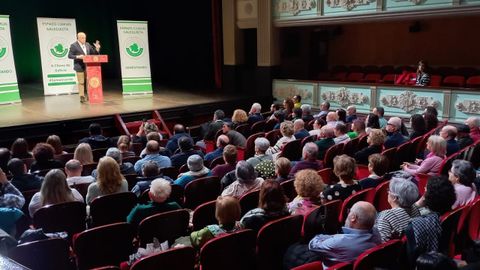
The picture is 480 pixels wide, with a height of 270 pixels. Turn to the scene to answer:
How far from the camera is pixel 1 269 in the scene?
1239 mm

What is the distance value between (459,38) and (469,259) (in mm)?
9701

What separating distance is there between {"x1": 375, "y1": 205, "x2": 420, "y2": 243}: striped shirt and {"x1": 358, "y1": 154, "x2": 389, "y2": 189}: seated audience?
0.83 m

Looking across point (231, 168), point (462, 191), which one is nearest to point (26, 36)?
point (231, 168)

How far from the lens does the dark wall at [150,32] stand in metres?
12.1

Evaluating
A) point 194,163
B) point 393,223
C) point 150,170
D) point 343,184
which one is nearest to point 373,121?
point 343,184

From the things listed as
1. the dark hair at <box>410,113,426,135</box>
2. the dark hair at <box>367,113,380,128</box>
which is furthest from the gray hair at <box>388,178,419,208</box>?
the dark hair at <box>367,113,380,128</box>

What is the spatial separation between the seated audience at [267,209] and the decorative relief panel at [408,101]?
643cm

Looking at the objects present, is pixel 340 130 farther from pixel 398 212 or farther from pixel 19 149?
pixel 19 149

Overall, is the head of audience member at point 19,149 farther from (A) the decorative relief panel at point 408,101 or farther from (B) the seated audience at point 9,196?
→ (A) the decorative relief panel at point 408,101

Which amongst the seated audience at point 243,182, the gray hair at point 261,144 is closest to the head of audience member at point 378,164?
the seated audience at point 243,182

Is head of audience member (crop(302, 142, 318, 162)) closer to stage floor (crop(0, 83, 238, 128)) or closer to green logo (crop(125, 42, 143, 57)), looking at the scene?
stage floor (crop(0, 83, 238, 128))

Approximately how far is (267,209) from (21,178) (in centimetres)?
239

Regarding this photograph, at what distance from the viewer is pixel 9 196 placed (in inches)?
140

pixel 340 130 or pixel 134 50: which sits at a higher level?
pixel 134 50
